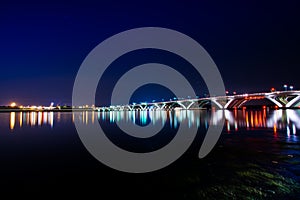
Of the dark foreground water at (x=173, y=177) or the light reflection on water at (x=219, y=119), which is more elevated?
the light reflection on water at (x=219, y=119)

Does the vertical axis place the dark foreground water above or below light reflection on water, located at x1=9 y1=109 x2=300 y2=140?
below

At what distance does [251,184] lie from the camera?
19.2 feet

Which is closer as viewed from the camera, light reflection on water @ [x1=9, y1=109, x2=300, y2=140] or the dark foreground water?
the dark foreground water

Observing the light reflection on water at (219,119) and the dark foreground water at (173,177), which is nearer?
the dark foreground water at (173,177)

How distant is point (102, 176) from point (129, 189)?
1.75 meters

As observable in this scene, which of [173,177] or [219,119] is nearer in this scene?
[173,177]

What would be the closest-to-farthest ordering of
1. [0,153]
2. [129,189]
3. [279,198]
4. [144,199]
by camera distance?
[279,198]
[144,199]
[129,189]
[0,153]

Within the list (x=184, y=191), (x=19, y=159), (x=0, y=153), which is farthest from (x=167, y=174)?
(x=0, y=153)

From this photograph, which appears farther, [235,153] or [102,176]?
[235,153]

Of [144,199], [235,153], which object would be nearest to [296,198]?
[144,199]

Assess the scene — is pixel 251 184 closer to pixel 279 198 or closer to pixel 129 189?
pixel 279 198

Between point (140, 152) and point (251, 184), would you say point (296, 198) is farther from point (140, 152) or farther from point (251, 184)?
point (140, 152)

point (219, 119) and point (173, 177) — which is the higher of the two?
point (219, 119)

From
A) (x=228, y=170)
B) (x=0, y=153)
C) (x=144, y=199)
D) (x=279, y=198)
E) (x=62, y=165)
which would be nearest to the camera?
(x=279, y=198)
